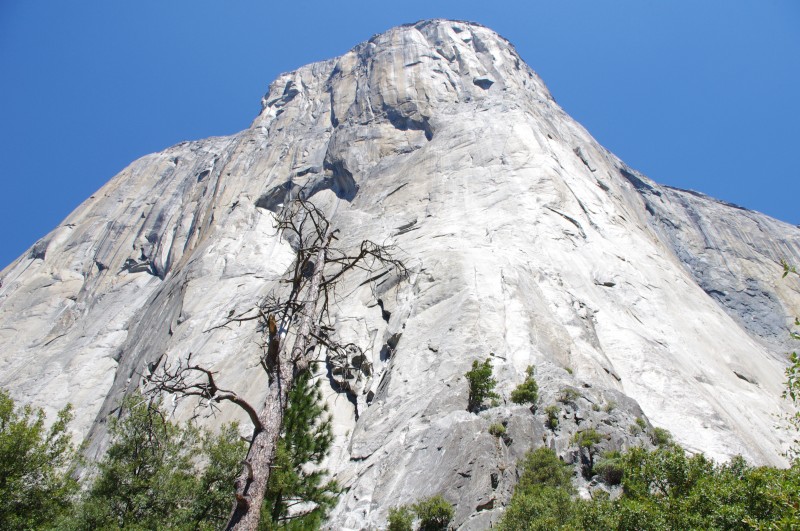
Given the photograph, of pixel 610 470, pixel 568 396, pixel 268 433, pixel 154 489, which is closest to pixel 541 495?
pixel 610 470

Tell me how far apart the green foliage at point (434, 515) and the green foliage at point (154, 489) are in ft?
14.1

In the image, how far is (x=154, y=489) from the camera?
15008 mm

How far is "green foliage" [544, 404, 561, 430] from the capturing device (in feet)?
52.4

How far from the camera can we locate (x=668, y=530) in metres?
9.15

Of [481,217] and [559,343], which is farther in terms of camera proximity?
[481,217]

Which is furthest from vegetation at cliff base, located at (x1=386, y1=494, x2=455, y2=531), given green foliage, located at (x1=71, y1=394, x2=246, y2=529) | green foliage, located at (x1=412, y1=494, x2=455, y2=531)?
green foliage, located at (x1=71, y1=394, x2=246, y2=529)

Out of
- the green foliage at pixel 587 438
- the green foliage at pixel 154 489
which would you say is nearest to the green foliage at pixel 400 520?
the green foliage at pixel 154 489

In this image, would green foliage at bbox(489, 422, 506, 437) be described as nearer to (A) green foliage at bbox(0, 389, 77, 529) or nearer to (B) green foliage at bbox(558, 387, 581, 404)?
(B) green foliage at bbox(558, 387, 581, 404)

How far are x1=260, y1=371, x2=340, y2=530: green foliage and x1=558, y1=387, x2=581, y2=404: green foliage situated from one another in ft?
23.1

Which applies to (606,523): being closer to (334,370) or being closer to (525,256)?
(334,370)

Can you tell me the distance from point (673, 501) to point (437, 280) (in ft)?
50.3

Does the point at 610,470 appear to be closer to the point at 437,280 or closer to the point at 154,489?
the point at 154,489

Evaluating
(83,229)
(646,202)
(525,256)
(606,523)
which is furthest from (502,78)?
(606,523)

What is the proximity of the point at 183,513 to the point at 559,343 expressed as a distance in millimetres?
13119
